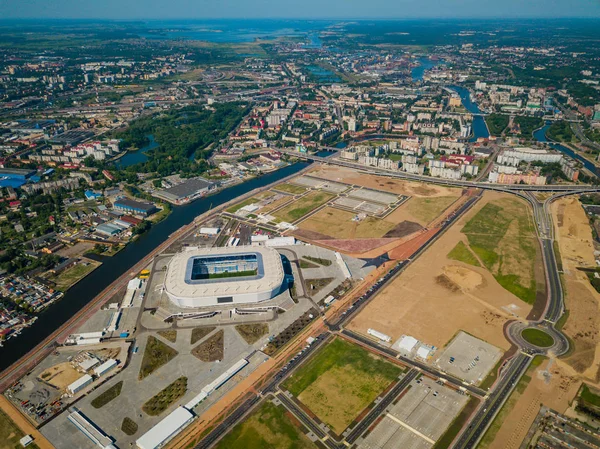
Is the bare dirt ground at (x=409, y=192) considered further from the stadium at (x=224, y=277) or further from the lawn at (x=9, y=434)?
the lawn at (x=9, y=434)

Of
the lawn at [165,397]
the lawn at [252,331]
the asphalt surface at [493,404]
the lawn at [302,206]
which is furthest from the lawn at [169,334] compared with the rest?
the lawn at [302,206]

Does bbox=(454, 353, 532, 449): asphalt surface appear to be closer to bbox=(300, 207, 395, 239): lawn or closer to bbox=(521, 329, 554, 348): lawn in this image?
bbox=(521, 329, 554, 348): lawn

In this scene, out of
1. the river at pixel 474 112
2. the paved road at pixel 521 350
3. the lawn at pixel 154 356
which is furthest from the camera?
the river at pixel 474 112

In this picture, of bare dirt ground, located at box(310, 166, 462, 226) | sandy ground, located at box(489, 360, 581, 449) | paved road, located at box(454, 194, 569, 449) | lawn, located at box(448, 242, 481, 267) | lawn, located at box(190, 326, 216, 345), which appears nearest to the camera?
sandy ground, located at box(489, 360, 581, 449)

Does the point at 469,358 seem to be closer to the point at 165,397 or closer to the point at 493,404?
the point at 493,404

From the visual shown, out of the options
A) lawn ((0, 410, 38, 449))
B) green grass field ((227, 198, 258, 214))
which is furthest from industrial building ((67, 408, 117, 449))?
green grass field ((227, 198, 258, 214))

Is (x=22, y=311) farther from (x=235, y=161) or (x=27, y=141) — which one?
(x=27, y=141)

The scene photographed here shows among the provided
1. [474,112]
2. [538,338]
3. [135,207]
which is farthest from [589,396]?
[474,112]
